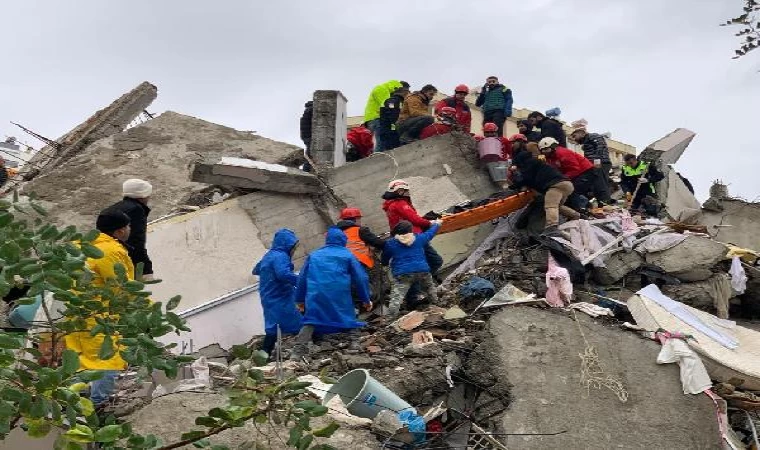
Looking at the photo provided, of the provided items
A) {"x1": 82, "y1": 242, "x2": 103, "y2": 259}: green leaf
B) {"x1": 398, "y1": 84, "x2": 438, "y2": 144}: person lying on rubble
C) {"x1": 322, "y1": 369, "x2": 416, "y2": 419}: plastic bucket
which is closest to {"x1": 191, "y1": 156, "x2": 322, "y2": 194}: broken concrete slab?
{"x1": 398, "y1": 84, "x2": 438, "y2": 144}: person lying on rubble

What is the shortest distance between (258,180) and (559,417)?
16.9 feet

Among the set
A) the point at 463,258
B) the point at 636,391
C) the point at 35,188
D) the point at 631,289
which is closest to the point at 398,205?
the point at 463,258

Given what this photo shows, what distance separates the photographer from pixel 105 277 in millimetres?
4684

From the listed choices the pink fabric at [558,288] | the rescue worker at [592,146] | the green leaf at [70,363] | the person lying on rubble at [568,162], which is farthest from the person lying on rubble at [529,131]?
the green leaf at [70,363]

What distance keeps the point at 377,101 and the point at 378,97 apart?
66 millimetres

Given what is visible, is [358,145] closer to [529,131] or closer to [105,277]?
[529,131]

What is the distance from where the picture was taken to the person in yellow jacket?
→ 4.92m

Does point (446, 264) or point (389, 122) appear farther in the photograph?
point (389, 122)

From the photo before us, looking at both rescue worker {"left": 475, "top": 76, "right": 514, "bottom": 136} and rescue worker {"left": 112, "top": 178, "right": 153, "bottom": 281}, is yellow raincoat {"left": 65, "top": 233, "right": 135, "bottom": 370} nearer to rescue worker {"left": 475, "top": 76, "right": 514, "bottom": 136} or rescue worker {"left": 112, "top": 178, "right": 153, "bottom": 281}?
rescue worker {"left": 112, "top": 178, "right": 153, "bottom": 281}

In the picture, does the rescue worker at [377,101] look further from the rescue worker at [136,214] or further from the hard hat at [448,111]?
the rescue worker at [136,214]

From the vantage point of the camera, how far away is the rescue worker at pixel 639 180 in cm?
1291

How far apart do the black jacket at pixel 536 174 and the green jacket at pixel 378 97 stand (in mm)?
3371

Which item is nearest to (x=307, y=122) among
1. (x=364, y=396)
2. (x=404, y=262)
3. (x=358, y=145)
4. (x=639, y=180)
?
(x=358, y=145)

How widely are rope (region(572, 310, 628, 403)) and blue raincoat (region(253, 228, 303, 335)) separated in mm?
2656
